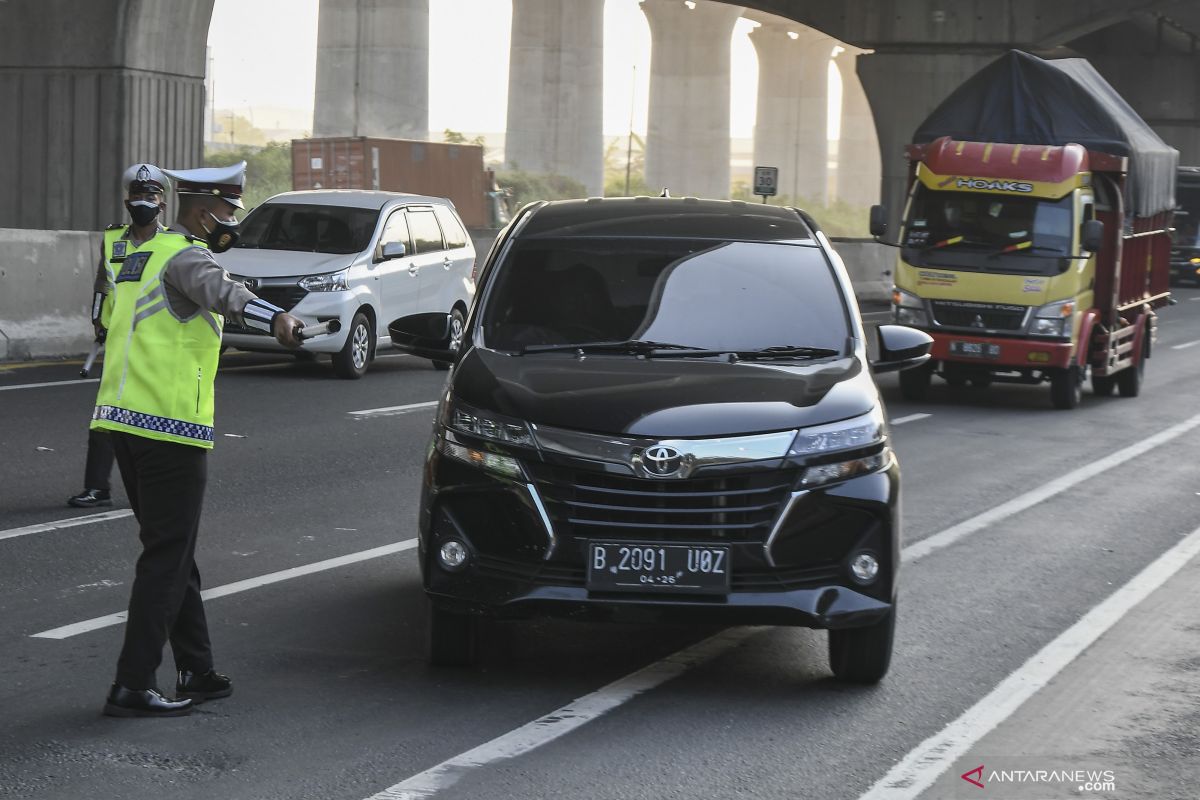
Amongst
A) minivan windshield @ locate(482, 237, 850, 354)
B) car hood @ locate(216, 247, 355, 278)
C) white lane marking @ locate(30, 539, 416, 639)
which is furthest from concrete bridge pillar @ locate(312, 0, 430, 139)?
minivan windshield @ locate(482, 237, 850, 354)

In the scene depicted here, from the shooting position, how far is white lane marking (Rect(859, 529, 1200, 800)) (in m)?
5.70

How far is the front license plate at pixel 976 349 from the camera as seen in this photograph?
18.1 m

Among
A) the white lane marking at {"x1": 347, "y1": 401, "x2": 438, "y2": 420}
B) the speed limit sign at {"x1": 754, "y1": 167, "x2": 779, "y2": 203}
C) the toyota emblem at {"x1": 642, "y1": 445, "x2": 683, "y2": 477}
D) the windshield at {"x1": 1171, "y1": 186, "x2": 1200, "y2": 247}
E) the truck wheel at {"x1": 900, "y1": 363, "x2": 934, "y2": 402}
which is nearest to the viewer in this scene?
the toyota emblem at {"x1": 642, "y1": 445, "x2": 683, "y2": 477}

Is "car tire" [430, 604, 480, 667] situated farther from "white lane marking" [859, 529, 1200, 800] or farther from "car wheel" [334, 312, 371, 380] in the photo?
"car wheel" [334, 312, 371, 380]

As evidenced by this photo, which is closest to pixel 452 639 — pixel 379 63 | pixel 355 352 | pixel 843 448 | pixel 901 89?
pixel 843 448

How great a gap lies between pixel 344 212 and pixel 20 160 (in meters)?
6.06

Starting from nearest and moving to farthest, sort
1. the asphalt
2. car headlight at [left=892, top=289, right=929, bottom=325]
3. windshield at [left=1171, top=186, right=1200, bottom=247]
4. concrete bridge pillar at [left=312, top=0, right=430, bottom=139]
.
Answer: the asphalt
car headlight at [left=892, top=289, right=929, bottom=325]
windshield at [left=1171, top=186, right=1200, bottom=247]
concrete bridge pillar at [left=312, top=0, right=430, bottom=139]

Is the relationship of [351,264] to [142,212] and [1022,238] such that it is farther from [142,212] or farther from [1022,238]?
[142,212]

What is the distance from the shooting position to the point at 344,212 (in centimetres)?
1934

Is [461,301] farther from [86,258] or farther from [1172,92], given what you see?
[1172,92]

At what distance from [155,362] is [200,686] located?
1.15 meters

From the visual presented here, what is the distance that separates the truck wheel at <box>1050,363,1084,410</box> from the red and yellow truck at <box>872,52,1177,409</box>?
0.02m

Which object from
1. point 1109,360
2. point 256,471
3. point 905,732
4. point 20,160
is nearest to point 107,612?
point 905,732

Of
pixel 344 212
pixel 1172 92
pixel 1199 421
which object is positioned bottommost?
pixel 1199 421
